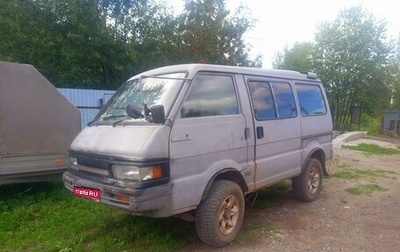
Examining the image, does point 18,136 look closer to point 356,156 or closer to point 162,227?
point 162,227

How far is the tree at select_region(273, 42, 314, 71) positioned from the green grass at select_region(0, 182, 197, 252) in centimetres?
1658

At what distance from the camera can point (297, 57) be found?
78.0 feet

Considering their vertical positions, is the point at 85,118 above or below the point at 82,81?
below

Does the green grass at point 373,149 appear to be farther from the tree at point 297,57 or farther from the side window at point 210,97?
the side window at point 210,97

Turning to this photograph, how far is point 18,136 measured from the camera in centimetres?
480

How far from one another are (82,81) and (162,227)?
11307 mm

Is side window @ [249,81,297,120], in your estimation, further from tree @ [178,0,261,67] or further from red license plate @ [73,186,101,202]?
tree @ [178,0,261,67]

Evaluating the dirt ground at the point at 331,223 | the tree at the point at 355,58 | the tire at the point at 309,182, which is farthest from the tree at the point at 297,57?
the tire at the point at 309,182

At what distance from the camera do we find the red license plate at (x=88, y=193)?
11.1 feet

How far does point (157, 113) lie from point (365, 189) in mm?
5453

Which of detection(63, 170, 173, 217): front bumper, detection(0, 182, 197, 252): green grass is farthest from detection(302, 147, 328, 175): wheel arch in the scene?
detection(63, 170, 173, 217): front bumper

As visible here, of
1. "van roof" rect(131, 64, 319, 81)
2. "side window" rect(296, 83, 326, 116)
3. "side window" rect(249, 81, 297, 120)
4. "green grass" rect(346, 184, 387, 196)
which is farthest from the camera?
"green grass" rect(346, 184, 387, 196)

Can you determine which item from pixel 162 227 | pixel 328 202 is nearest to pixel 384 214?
pixel 328 202

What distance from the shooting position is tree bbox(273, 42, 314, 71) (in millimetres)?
19242
